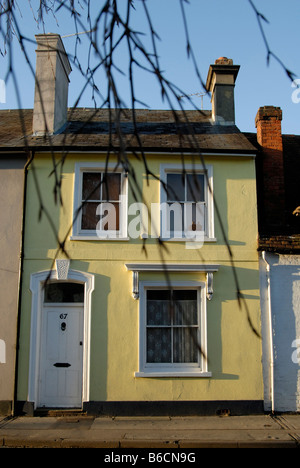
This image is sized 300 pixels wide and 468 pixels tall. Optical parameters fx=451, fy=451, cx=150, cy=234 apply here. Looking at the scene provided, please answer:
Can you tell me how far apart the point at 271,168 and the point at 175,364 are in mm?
5147

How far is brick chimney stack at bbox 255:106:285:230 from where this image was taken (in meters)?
10.8

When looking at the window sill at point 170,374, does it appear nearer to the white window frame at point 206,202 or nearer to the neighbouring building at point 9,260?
the neighbouring building at point 9,260

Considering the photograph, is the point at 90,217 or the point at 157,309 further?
the point at 90,217

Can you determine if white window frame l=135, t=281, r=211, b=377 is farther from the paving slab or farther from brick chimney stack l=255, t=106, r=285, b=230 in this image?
brick chimney stack l=255, t=106, r=285, b=230

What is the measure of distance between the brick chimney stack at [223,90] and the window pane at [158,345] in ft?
18.5

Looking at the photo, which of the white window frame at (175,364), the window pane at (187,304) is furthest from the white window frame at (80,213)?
the window pane at (187,304)

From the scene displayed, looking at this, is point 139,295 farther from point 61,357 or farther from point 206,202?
point 206,202

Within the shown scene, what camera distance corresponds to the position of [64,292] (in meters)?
10.0

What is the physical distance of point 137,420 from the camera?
9.02m

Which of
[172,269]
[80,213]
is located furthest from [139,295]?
[80,213]

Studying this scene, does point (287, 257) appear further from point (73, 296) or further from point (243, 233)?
point (73, 296)
